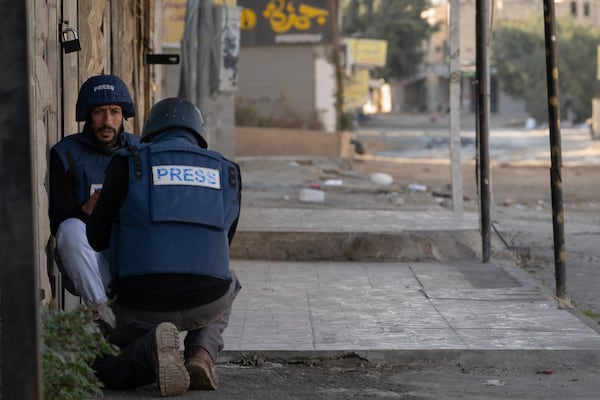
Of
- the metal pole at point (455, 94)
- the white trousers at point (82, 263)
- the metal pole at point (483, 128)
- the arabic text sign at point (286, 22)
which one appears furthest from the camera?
the arabic text sign at point (286, 22)

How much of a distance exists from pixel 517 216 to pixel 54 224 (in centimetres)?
1125

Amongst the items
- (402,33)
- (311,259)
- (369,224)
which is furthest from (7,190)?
(402,33)

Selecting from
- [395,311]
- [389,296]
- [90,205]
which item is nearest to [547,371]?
[395,311]

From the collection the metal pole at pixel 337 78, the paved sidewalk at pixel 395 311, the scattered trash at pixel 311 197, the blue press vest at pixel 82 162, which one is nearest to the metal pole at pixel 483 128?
the paved sidewalk at pixel 395 311

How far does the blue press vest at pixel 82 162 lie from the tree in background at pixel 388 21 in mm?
69455

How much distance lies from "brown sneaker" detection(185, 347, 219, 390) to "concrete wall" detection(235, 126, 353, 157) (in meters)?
24.0

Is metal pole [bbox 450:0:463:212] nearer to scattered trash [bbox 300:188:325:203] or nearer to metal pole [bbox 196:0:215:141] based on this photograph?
metal pole [bbox 196:0:215:141]

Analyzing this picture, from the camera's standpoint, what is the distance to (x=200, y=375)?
17.4 feet

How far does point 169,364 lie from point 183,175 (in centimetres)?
81

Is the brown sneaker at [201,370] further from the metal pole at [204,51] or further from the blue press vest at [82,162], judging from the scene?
the metal pole at [204,51]

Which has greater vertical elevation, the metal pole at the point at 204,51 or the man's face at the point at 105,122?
the metal pole at the point at 204,51

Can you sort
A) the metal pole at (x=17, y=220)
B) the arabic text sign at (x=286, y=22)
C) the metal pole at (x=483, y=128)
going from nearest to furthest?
the metal pole at (x=17, y=220) → the metal pole at (x=483, y=128) → the arabic text sign at (x=286, y=22)

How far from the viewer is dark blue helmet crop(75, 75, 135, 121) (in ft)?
19.6

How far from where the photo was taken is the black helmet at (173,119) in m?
5.25
